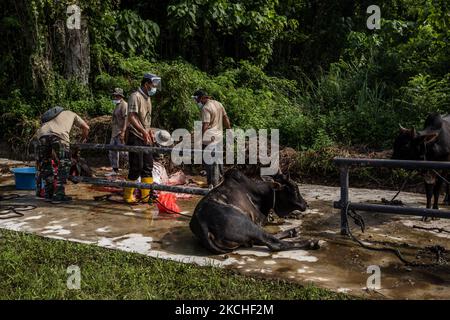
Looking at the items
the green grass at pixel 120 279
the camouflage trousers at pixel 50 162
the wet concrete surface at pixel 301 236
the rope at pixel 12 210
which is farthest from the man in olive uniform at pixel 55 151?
the green grass at pixel 120 279

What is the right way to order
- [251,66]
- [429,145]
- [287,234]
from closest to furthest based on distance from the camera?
[287,234] < [429,145] < [251,66]

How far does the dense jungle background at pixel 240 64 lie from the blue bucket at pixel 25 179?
3883 millimetres

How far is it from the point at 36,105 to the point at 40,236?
8.93 m

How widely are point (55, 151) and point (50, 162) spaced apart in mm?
194

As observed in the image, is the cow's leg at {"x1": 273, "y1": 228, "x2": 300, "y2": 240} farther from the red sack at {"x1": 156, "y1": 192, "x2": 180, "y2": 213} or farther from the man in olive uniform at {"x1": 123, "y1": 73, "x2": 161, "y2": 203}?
the man in olive uniform at {"x1": 123, "y1": 73, "x2": 161, "y2": 203}

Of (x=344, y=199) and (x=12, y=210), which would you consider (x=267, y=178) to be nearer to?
(x=344, y=199)

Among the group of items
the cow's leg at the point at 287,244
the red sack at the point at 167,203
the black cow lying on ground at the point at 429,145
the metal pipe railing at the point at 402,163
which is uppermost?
the black cow lying on ground at the point at 429,145

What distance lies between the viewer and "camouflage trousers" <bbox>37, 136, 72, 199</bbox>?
8375 mm

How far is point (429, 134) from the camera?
7098 millimetres

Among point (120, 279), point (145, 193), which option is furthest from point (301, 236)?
point (145, 193)

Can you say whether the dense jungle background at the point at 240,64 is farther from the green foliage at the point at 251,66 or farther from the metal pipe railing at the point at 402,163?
the metal pipe railing at the point at 402,163

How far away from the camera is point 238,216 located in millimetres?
5914

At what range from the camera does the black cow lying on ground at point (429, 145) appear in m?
7.14

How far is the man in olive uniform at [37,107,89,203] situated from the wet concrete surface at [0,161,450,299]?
28cm
